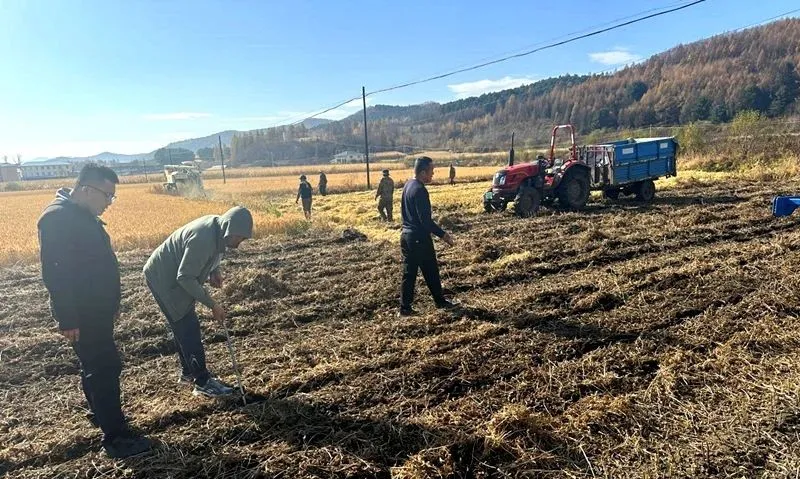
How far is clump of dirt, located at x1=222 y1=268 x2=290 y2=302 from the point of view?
6680 millimetres

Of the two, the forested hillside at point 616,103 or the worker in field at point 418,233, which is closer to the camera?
the worker in field at point 418,233

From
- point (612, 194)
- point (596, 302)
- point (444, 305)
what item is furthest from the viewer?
point (612, 194)

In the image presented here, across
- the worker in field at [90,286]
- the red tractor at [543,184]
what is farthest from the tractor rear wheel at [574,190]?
the worker in field at [90,286]

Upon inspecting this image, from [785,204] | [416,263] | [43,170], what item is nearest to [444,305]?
[416,263]

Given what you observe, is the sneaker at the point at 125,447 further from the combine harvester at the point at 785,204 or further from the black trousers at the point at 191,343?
the combine harvester at the point at 785,204

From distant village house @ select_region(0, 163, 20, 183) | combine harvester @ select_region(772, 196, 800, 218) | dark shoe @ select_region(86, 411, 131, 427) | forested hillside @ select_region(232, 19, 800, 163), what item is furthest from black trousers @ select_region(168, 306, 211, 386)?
distant village house @ select_region(0, 163, 20, 183)

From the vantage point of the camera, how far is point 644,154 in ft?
44.9

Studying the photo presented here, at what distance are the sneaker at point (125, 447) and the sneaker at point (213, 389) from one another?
0.65 meters

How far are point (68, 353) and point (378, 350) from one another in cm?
335

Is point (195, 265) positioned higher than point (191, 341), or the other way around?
point (195, 265)

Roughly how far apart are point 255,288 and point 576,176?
9.35 m

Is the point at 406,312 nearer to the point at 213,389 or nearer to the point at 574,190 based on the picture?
the point at 213,389

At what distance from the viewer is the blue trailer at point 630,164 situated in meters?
13.1

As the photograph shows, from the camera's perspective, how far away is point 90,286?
312cm
